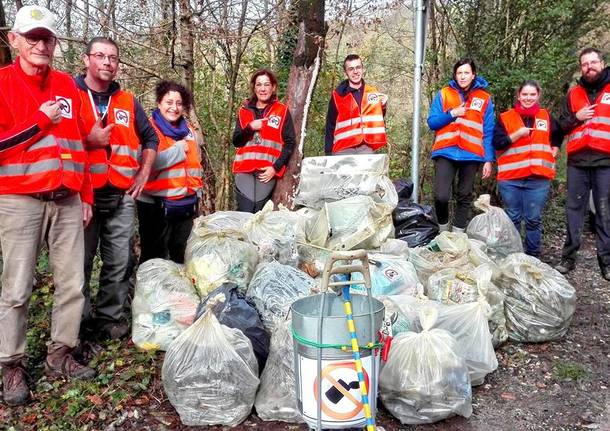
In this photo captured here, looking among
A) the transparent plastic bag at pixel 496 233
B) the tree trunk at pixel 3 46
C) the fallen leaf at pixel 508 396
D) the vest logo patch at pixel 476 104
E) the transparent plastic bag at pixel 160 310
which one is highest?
the tree trunk at pixel 3 46

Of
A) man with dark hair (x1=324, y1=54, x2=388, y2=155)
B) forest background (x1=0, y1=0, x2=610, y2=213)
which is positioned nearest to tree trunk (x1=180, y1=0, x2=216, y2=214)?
forest background (x1=0, y1=0, x2=610, y2=213)

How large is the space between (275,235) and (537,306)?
1916 mm

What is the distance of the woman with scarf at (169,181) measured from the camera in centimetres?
401

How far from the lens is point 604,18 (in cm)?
723

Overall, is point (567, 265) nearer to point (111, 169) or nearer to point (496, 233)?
point (496, 233)

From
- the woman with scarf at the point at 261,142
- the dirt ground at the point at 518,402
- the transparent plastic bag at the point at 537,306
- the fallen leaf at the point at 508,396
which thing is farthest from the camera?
the woman with scarf at the point at 261,142

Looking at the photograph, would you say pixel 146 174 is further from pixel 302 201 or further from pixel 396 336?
pixel 396 336

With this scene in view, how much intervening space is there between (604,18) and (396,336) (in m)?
6.19

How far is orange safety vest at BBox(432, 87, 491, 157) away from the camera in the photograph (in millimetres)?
5168

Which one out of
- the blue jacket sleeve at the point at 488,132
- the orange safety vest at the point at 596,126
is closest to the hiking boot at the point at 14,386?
the blue jacket sleeve at the point at 488,132

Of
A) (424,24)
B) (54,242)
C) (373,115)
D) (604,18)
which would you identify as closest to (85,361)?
(54,242)

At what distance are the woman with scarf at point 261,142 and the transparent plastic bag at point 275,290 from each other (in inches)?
55.3

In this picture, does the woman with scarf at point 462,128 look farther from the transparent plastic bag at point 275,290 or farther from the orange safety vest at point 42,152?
the orange safety vest at point 42,152

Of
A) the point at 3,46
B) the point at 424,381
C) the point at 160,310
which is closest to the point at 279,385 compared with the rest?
the point at 424,381
